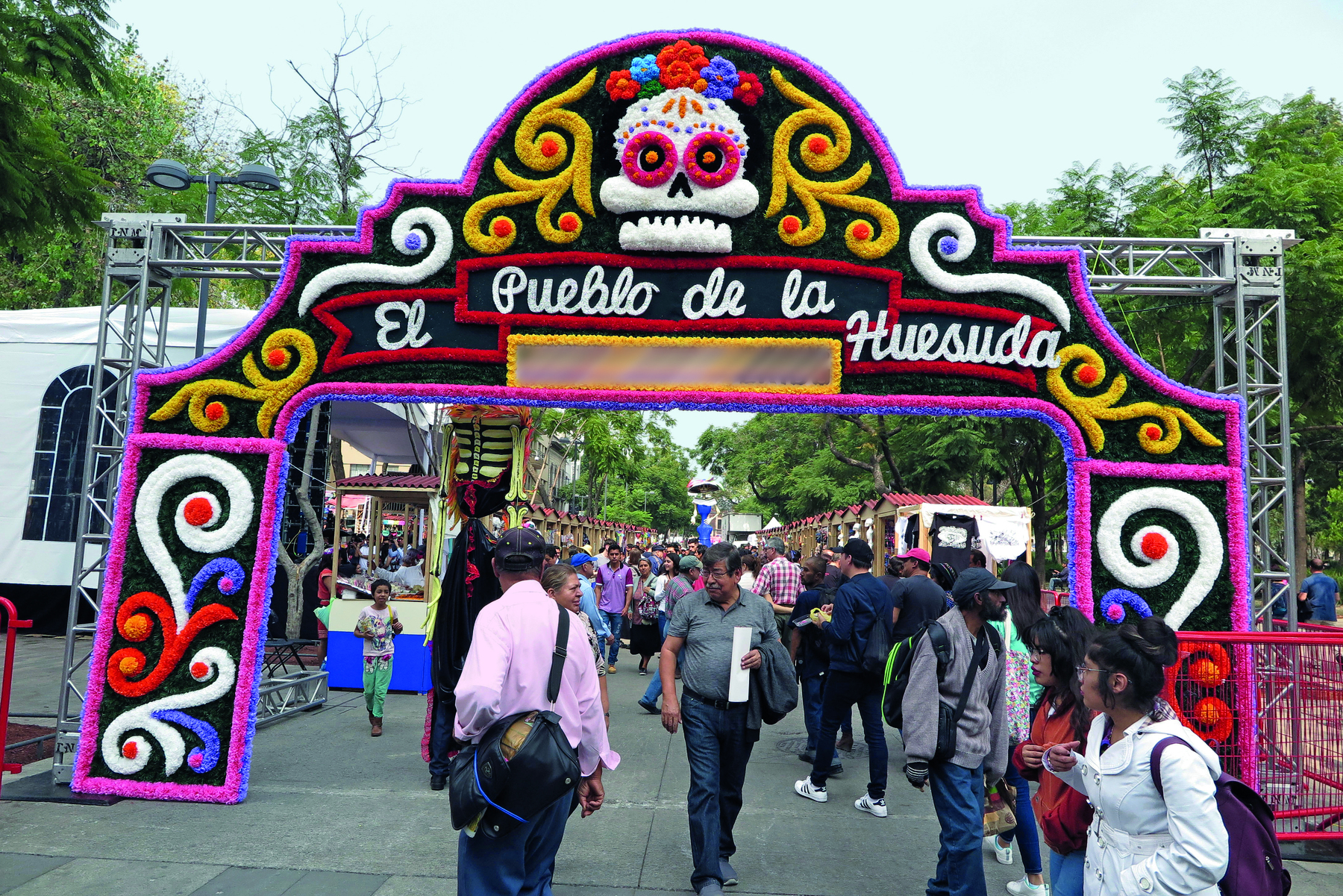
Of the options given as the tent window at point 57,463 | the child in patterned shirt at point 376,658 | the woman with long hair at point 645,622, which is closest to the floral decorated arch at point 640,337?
the child in patterned shirt at point 376,658

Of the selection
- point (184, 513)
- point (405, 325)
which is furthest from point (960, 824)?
point (184, 513)

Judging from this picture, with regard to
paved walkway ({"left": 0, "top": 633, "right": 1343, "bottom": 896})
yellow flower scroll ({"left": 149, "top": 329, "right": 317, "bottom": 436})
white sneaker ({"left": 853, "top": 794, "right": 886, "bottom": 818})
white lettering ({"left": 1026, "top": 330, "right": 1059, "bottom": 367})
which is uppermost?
white lettering ({"left": 1026, "top": 330, "right": 1059, "bottom": 367})

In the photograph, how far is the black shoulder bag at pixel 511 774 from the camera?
318 centimetres

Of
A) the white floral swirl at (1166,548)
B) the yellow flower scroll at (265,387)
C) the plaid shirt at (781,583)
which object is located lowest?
the plaid shirt at (781,583)

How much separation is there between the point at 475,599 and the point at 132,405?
2967mm

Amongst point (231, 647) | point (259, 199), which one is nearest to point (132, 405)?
point (231, 647)

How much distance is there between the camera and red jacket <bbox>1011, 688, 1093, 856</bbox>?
10.3 ft

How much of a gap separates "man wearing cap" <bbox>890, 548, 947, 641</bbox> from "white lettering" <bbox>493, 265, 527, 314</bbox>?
3.64 m

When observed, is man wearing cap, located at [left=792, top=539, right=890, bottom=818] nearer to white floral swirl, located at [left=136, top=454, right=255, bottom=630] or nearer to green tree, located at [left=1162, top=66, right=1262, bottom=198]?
white floral swirl, located at [left=136, top=454, right=255, bottom=630]

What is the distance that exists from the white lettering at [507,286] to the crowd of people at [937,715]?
239 cm

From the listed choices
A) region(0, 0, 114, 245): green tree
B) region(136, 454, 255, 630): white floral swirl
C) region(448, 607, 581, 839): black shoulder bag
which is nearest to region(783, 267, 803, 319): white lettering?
region(448, 607, 581, 839): black shoulder bag

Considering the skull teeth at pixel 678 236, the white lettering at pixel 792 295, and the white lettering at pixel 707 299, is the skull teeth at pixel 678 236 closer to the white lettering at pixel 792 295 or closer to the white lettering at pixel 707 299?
the white lettering at pixel 707 299

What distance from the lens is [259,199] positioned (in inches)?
523

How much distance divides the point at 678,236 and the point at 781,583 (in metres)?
4.13
